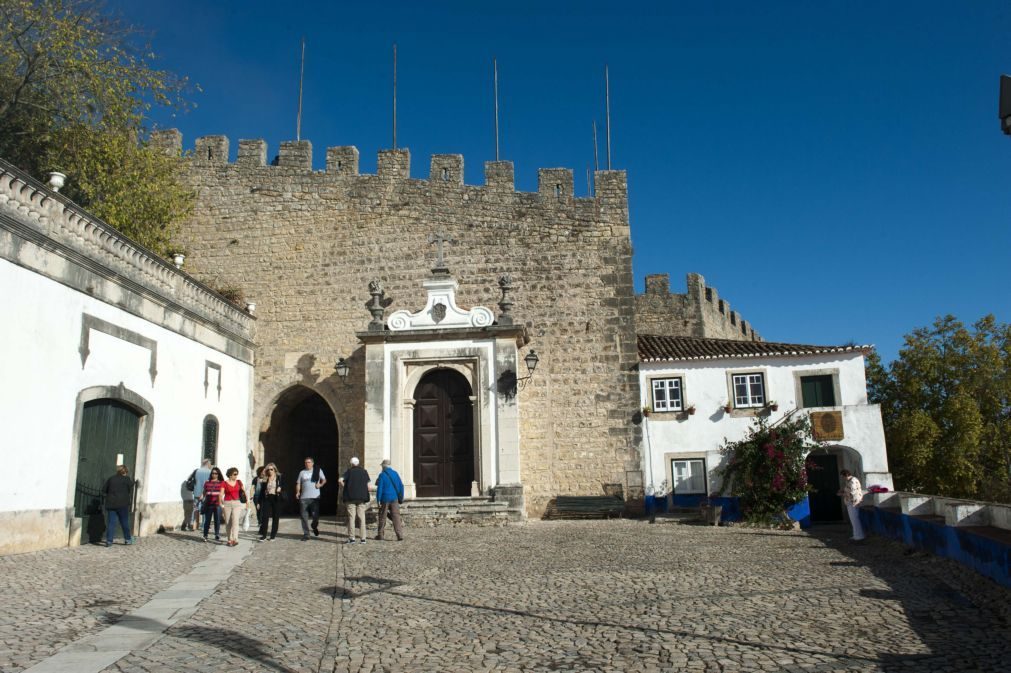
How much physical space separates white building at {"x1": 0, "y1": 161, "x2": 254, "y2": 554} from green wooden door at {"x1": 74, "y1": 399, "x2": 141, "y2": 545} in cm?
2

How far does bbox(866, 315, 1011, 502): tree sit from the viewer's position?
2338 cm

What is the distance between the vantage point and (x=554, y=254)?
18641 millimetres

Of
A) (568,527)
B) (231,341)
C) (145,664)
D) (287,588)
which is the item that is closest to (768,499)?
(568,527)

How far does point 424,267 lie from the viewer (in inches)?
743

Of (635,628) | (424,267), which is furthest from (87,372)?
(635,628)

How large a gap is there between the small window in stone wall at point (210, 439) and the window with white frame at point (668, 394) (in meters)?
10.1

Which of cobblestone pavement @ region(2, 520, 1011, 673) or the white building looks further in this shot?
the white building

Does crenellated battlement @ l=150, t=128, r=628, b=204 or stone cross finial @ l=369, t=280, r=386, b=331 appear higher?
crenellated battlement @ l=150, t=128, r=628, b=204

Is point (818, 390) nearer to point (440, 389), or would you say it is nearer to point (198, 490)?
point (440, 389)

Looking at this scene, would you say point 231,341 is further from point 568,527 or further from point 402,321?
point 568,527

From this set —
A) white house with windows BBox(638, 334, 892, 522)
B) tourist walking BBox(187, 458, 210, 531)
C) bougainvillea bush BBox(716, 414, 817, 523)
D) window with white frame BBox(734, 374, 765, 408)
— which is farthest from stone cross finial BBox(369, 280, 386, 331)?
window with white frame BBox(734, 374, 765, 408)

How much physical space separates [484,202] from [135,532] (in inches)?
417

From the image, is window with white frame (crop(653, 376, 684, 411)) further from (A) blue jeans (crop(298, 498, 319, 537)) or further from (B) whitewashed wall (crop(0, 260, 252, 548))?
(B) whitewashed wall (crop(0, 260, 252, 548))

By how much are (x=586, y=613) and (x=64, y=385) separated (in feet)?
27.4
